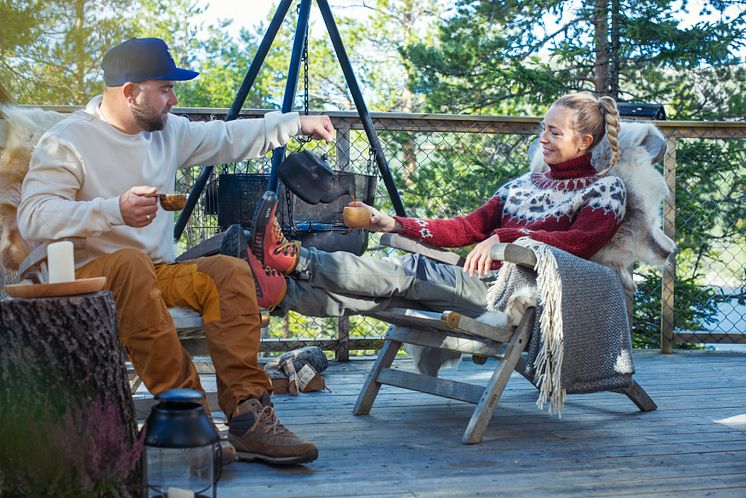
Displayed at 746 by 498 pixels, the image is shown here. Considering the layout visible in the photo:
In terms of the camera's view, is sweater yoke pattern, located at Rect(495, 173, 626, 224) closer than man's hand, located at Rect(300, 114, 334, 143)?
No

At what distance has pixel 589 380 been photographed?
2680 mm

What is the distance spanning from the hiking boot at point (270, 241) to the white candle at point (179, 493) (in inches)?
36.6

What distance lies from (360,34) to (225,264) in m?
14.0

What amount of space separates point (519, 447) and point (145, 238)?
123cm

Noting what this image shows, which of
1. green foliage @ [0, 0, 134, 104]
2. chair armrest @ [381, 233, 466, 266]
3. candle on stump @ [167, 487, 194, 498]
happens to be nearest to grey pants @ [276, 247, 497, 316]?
chair armrest @ [381, 233, 466, 266]

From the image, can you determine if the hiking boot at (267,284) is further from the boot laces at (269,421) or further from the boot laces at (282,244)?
the boot laces at (269,421)

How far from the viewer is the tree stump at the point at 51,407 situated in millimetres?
1737

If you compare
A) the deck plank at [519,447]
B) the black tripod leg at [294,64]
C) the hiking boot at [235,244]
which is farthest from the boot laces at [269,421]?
the black tripod leg at [294,64]

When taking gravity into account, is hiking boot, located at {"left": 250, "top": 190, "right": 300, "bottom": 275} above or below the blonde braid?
below

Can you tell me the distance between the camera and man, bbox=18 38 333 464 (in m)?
2.17

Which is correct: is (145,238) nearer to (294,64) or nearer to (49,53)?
(294,64)

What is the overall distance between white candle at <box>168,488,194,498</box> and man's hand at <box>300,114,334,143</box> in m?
1.23

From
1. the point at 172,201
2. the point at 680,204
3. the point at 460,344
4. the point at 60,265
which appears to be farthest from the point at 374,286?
the point at 680,204

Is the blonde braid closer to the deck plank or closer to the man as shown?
the deck plank
